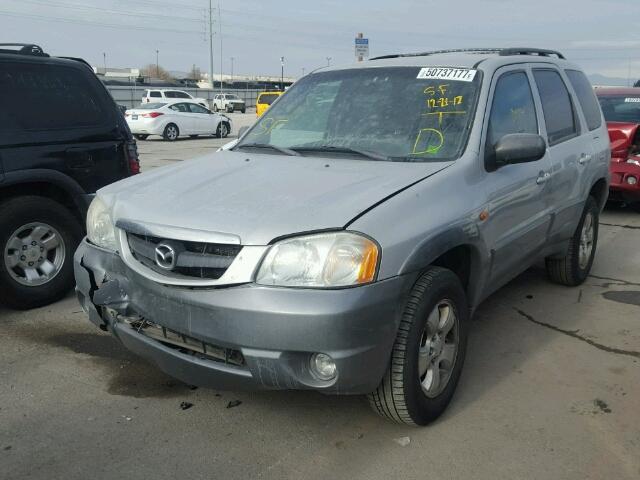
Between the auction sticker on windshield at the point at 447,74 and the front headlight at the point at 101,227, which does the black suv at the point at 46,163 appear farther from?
the auction sticker on windshield at the point at 447,74

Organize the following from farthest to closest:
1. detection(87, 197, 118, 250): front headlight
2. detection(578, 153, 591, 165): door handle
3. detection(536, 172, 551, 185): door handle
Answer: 1. detection(578, 153, 591, 165): door handle
2. detection(536, 172, 551, 185): door handle
3. detection(87, 197, 118, 250): front headlight

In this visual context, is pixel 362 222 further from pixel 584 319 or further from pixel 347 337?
pixel 584 319

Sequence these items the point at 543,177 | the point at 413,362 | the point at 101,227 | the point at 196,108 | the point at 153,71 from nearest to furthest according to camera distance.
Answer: the point at 413,362 < the point at 101,227 < the point at 543,177 < the point at 196,108 < the point at 153,71

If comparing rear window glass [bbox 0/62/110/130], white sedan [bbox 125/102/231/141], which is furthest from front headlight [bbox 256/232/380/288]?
white sedan [bbox 125/102/231/141]

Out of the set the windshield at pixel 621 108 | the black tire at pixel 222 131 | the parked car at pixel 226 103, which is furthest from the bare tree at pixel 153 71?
the windshield at pixel 621 108

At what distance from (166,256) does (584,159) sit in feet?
11.6

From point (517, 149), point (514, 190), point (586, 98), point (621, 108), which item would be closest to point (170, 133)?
point (621, 108)

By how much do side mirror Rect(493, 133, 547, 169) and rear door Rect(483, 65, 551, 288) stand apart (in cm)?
7

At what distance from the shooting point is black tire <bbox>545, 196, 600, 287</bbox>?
5.15m

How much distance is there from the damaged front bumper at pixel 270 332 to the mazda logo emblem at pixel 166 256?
0.10 metres

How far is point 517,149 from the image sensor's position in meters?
3.43

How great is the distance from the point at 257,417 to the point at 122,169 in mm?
2886

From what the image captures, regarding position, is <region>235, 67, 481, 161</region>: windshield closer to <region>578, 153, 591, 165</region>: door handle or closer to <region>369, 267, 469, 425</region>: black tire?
<region>369, 267, 469, 425</region>: black tire

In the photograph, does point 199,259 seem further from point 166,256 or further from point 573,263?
point 573,263
